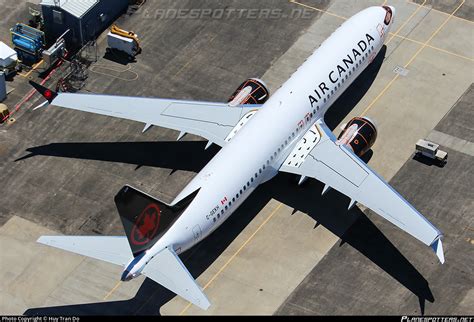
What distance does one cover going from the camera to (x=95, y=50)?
99.2m

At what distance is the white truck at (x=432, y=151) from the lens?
8825cm

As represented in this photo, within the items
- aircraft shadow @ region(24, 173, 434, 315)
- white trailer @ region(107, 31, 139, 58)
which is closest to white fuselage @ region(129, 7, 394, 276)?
aircraft shadow @ region(24, 173, 434, 315)

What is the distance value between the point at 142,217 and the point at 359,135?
2125cm

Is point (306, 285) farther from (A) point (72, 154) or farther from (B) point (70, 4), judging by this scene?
(B) point (70, 4)

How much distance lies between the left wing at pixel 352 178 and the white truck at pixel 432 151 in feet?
23.7

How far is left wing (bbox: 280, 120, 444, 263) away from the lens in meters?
77.5

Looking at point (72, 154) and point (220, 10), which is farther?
point (220, 10)

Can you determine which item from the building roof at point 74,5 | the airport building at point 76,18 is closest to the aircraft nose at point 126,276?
the airport building at point 76,18

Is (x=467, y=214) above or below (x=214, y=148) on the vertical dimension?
below

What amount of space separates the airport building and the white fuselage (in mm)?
20199

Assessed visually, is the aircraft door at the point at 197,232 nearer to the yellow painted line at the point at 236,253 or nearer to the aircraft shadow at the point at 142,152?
the yellow painted line at the point at 236,253

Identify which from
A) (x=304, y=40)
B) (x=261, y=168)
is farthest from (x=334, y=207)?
(x=304, y=40)

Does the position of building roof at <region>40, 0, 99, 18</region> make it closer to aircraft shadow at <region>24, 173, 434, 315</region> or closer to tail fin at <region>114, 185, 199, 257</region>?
aircraft shadow at <region>24, 173, 434, 315</region>

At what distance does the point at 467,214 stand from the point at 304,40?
2414cm
